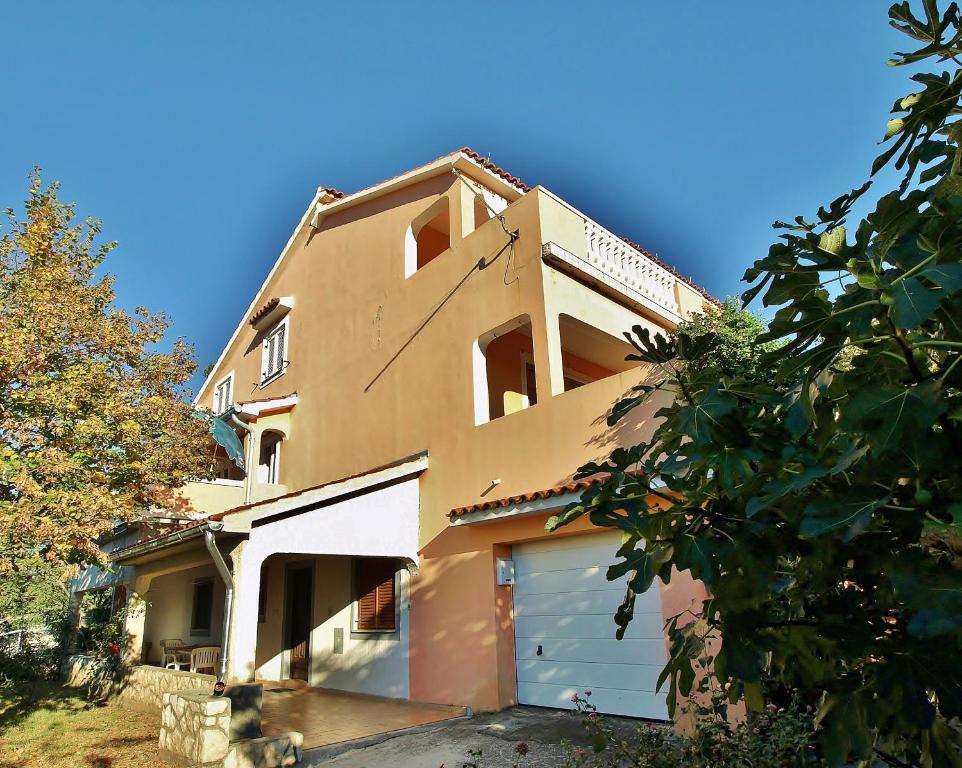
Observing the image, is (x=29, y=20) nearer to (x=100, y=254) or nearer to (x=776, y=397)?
(x=100, y=254)

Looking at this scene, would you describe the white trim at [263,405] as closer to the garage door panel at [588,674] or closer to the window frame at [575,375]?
the window frame at [575,375]

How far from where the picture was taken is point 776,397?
2.34 meters

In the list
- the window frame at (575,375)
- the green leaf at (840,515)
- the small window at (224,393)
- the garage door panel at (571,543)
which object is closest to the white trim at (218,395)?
the small window at (224,393)

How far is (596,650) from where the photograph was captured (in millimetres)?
8375

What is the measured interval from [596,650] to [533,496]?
7.60 feet

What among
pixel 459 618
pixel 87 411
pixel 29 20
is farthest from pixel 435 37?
pixel 459 618

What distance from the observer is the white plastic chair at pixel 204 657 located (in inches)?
485

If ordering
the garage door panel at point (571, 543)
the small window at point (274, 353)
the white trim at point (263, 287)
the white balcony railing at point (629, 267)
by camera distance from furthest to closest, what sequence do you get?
the small window at point (274, 353) < the white trim at point (263, 287) < the white balcony railing at point (629, 267) < the garage door panel at point (571, 543)

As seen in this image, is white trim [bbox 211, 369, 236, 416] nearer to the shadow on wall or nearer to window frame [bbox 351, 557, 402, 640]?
the shadow on wall

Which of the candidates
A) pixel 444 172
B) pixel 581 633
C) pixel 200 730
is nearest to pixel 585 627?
pixel 581 633

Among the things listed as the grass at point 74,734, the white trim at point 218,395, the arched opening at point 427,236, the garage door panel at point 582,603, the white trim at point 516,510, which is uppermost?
the arched opening at point 427,236

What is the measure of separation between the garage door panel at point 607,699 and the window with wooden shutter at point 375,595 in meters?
3.18

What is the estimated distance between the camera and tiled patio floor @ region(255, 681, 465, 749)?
27.3 ft

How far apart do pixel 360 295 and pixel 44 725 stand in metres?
10.2
